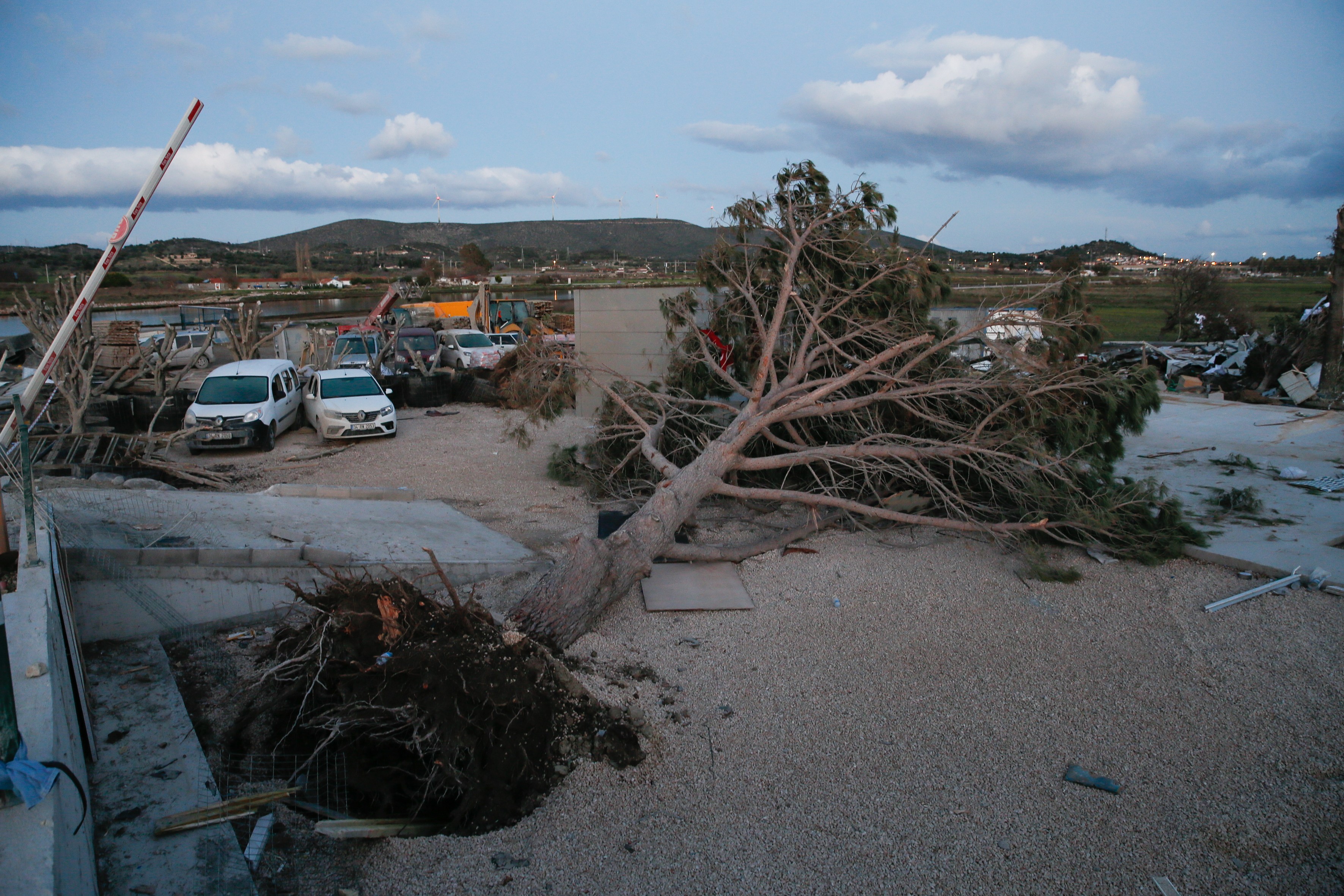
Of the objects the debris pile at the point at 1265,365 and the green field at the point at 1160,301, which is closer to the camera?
the debris pile at the point at 1265,365

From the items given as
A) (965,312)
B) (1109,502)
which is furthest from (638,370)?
(1109,502)

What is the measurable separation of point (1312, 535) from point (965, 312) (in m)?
4.69

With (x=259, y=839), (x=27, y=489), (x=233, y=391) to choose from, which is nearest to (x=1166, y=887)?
(x=259, y=839)

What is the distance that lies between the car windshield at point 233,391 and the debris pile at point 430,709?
944 centimetres

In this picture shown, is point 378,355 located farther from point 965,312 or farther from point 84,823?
point 84,823

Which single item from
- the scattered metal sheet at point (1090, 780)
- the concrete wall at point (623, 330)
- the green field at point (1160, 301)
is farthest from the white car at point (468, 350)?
the scattered metal sheet at point (1090, 780)

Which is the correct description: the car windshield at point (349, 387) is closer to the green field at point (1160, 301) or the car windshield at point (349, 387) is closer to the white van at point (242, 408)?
the white van at point (242, 408)

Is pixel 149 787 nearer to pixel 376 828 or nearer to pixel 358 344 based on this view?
pixel 376 828

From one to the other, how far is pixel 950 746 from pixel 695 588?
106 inches

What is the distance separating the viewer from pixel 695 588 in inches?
Answer: 261

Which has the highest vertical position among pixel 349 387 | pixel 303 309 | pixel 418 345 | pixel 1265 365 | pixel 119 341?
pixel 303 309

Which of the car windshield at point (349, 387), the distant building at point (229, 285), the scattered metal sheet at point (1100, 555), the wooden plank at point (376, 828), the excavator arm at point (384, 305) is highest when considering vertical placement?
the distant building at point (229, 285)

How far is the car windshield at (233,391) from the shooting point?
12648 millimetres

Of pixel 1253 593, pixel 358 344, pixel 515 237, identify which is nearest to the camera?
pixel 1253 593
